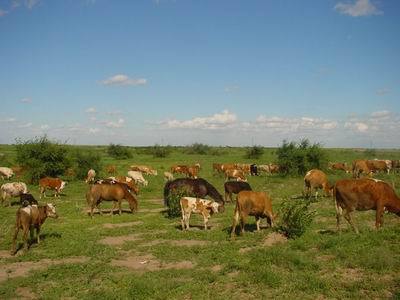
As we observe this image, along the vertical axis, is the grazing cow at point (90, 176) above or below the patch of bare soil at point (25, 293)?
above

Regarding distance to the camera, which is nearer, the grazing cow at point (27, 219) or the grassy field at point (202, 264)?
the grassy field at point (202, 264)

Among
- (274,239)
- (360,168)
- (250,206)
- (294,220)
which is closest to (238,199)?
(250,206)

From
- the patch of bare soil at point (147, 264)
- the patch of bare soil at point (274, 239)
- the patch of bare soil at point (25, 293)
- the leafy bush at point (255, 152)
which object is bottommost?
the patch of bare soil at point (25, 293)

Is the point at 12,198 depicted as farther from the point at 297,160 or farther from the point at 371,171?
the point at 371,171

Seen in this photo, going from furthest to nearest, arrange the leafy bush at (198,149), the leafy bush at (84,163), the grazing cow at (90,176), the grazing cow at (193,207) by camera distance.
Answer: the leafy bush at (198,149)
the leafy bush at (84,163)
the grazing cow at (90,176)
the grazing cow at (193,207)

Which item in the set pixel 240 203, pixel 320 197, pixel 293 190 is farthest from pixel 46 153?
pixel 240 203

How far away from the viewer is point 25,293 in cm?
986

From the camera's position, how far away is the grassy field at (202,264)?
30.8 ft

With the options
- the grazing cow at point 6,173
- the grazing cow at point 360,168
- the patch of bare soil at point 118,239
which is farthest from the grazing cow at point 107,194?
the grazing cow at point 360,168

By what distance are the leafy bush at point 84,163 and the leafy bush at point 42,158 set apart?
3.76 ft

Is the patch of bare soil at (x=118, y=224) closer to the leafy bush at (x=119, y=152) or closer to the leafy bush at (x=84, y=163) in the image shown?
the leafy bush at (x=84, y=163)

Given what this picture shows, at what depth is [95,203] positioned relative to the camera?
68.2 ft

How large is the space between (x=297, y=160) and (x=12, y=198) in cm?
2465

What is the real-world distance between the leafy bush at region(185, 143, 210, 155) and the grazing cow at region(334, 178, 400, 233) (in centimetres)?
7107
